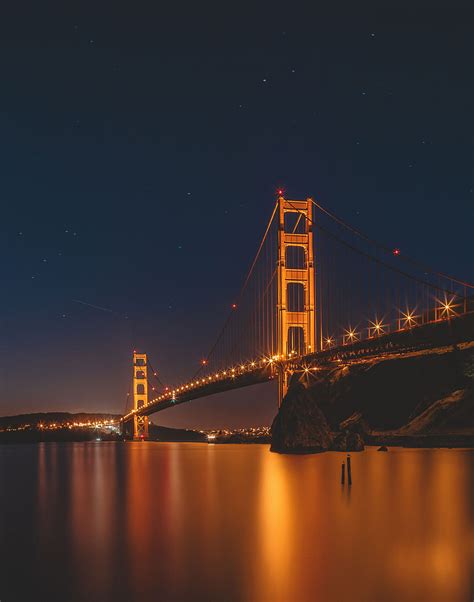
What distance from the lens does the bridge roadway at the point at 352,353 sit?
42.1 meters

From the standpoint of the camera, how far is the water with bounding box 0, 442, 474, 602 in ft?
39.5

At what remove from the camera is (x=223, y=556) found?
1482 cm

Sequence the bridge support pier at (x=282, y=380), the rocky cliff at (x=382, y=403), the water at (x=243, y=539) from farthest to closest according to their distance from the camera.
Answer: the bridge support pier at (x=282, y=380), the rocky cliff at (x=382, y=403), the water at (x=243, y=539)

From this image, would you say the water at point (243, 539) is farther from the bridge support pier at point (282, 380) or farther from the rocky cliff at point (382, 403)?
the bridge support pier at point (282, 380)

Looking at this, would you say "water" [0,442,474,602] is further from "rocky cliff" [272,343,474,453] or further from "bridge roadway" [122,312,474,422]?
"rocky cliff" [272,343,474,453]

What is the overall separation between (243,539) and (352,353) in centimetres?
3450

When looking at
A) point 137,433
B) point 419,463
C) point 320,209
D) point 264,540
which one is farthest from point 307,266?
point 137,433

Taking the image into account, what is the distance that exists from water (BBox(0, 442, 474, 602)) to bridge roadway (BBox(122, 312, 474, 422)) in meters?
11.4

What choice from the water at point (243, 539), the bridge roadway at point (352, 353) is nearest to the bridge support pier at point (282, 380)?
the bridge roadway at point (352, 353)

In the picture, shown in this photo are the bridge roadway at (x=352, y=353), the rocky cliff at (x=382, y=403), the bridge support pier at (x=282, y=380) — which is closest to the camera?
the bridge roadway at (x=352, y=353)

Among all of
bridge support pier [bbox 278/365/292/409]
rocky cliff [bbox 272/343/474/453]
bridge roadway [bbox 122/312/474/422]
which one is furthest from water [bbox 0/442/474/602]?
bridge support pier [bbox 278/365/292/409]

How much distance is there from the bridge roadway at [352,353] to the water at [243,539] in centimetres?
1139

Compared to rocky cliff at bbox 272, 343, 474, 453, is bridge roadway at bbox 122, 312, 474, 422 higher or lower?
higher

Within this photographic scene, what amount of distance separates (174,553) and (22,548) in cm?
349
